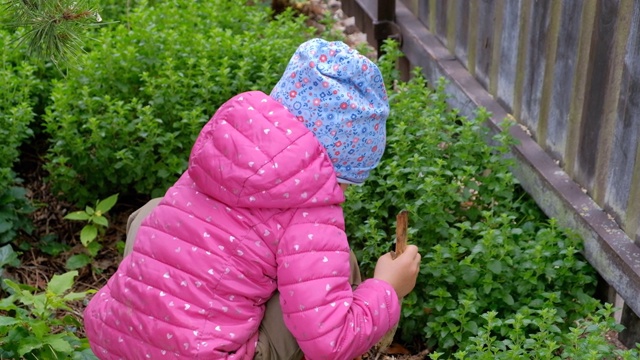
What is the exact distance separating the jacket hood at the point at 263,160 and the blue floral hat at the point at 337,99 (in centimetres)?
5

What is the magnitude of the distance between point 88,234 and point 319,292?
1.78 metres

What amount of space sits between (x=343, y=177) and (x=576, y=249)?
1.08 metres

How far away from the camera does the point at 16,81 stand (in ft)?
13.8

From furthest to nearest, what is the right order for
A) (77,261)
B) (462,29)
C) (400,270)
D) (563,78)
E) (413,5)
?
(413,5) < (462,29) < (77,261) < (563,78) < (400,270)

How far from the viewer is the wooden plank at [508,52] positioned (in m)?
3.86

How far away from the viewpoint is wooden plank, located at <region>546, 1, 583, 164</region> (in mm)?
3381

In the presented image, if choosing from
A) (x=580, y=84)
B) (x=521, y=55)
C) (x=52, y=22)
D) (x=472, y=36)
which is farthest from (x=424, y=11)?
(x=52, y=22)

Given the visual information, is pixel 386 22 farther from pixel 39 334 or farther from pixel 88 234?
pixel 39 334

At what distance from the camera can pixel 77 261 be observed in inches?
156

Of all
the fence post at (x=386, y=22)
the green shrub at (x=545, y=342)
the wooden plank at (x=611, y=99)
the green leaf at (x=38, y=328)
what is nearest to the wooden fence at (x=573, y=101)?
the wooden plank at (x=611, y=99)

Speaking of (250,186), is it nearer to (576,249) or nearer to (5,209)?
(576,249)

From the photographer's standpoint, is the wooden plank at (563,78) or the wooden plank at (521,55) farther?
the wooden plank at (521,55)

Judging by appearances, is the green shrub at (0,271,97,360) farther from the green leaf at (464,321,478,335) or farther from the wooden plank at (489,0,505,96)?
the wooden plank at (489,0,505,96)

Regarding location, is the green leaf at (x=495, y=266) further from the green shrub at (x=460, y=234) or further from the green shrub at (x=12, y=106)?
the green shrub at (x=12, y=106)
